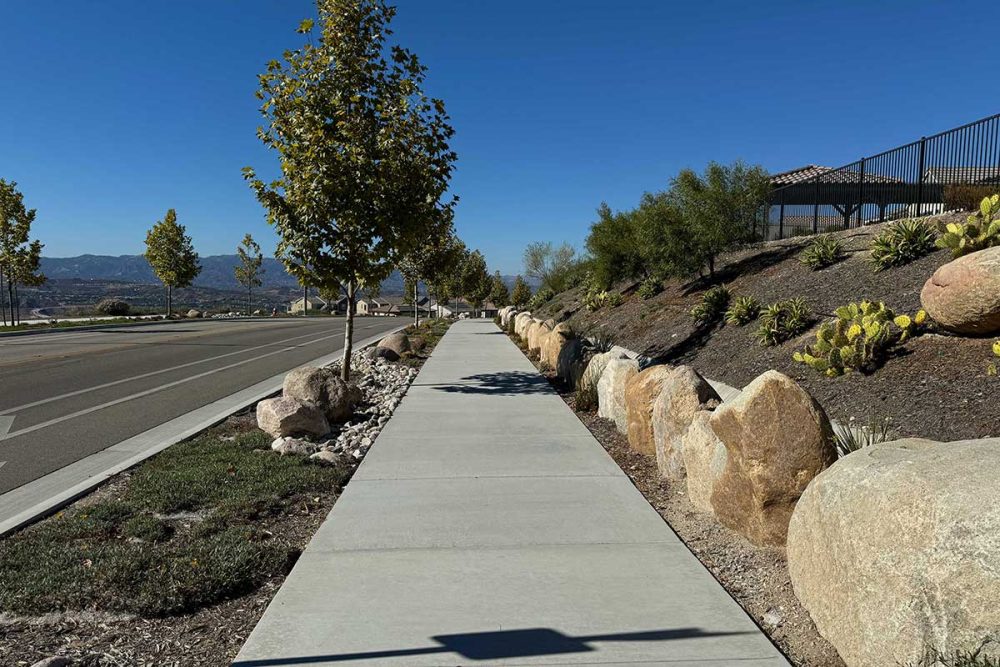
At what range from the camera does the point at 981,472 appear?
2697 mm

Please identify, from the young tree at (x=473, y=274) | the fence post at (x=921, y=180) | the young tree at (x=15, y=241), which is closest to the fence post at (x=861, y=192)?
the fence post at (x=921, y=180)

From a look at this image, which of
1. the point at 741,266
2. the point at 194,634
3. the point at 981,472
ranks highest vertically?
the point at 741,266

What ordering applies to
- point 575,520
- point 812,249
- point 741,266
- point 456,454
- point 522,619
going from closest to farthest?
point 522,619, point 575,520, point 456,454, point 812,249, point 741,266

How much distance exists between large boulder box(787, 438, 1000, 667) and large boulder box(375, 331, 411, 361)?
46.0 feet

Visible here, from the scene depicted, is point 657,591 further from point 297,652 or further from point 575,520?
point 297,652

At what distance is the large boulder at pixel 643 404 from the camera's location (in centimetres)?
696

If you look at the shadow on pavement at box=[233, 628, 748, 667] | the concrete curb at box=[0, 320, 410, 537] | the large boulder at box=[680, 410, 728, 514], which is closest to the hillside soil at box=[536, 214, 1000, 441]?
the large boulder at box=[680, 410, 728, 514]

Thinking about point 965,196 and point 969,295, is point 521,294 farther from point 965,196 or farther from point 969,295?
point 969,295

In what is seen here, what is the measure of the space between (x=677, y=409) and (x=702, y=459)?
2.77 feet

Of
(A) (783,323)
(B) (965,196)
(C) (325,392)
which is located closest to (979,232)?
(A) (783,323)

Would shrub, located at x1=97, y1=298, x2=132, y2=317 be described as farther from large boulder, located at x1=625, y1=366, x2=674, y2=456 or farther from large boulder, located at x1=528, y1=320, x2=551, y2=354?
large boulder, located at x1=625, y1=366, x2=674, y2=456

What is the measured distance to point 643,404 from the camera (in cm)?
709

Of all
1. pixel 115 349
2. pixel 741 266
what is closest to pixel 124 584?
pixel 741 266

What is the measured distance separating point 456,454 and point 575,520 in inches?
91.8
